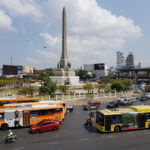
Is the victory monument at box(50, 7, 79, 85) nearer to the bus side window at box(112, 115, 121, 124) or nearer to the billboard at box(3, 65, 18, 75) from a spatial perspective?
the bus side window at box(112, 115, 121, 124)

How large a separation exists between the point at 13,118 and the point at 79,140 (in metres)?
7.33

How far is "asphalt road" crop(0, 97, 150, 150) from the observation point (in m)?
10.5

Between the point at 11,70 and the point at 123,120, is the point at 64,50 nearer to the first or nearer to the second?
the point at 123,120

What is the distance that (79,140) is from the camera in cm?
1173

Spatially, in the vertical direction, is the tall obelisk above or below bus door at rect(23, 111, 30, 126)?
above

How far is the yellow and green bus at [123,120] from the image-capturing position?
1279 centimetres

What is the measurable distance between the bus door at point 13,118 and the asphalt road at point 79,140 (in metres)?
0.69

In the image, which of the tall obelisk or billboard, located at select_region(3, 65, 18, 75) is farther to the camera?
billboard, located at select_region(3, 65, 18, 75)

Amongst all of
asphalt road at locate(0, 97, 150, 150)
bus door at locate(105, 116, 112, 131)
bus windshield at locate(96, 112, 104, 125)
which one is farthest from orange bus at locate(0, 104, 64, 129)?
bus door at locate(105, 116, 112, 131)

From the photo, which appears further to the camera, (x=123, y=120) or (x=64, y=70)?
(x=64, y=70)

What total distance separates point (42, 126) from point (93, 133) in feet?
16.1

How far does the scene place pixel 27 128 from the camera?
1503 centimetres

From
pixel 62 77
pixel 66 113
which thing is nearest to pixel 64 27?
pixel 62 77

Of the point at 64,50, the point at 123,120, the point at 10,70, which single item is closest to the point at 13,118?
the point at 123,120
